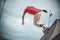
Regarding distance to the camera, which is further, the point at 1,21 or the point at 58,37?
the point at 1,21

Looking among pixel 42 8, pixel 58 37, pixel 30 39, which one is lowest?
pixel 30 39

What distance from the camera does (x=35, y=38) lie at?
7051 millimetres

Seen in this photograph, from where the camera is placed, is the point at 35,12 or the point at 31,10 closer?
the point at 35,12

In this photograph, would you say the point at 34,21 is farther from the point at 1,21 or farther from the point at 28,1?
the point at 1,21

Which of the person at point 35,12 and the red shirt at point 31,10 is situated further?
the red shirt at point 31,10

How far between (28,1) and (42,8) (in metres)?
0.58

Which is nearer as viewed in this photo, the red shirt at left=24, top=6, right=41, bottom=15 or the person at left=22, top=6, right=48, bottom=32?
the person at left=22, top=6, right=48, bottom=32

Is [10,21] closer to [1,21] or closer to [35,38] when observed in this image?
[1,21]

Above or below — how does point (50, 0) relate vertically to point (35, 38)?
above

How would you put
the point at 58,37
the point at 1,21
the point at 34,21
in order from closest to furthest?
the point at 58,37, the point at 34,21, the point at 1,21

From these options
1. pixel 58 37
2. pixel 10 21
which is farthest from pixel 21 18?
pixel 58 37

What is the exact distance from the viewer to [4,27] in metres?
7.16

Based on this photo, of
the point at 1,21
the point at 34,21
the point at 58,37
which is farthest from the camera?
the point at 1,21

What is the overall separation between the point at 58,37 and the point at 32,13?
2.94 metres
